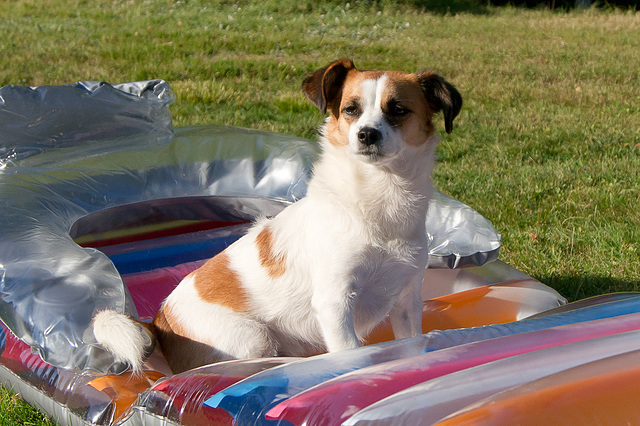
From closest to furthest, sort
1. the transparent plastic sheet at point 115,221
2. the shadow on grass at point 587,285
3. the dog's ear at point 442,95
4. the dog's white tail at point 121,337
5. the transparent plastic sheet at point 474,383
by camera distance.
Answer: 1. the transparent plastic sheet at point 474,383
2. the dog's white tail at point 121,337
3. the transparent plastic sheet at point 115,221
4. the dog's ear at point 442,95
5. the shadow on grass at point 587,285

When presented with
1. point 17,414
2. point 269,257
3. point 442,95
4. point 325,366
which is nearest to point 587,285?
point 442,95

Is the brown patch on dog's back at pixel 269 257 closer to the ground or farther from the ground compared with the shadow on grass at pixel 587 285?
farther from the ground

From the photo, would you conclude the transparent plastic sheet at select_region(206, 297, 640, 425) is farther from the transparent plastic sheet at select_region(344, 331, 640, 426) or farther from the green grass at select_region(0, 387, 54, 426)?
the green grass at select_region(0, 387, 54, 426)

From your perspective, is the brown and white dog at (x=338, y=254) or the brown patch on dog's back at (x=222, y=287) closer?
the brown and white dog at (x=338, y=254)

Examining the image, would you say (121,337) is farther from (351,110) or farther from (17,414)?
(351,110)

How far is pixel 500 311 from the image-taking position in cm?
303

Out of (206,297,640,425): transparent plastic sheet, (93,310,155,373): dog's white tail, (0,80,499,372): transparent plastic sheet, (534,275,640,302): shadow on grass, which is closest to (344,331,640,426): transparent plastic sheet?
(206,297,640,425): transparent plastic sheet

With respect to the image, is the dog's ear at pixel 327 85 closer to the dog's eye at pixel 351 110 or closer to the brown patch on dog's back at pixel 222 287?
the dog's eye at pixel 351 110

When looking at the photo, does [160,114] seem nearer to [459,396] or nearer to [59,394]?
[59,394]

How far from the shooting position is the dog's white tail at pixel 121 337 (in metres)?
2.18

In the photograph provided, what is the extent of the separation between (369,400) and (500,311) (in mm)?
1441

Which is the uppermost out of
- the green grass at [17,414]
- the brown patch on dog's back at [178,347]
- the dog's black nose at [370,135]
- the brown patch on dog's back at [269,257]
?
the dog's black nose at [370,135]

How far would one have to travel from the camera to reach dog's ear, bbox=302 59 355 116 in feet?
8.73

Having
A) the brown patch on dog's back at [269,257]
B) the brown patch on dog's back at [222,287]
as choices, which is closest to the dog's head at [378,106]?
the brown patch on dog's back at [269,257]
